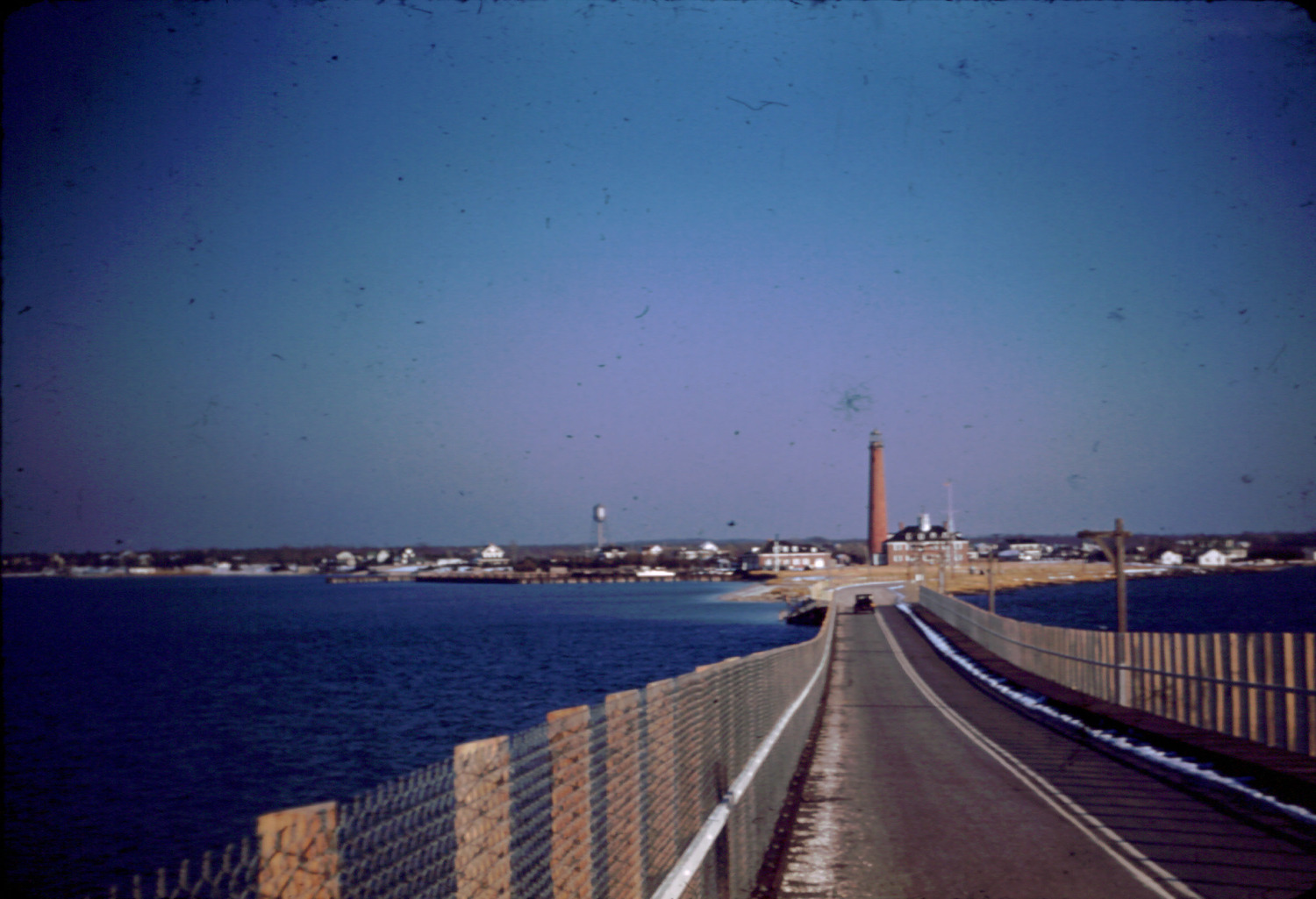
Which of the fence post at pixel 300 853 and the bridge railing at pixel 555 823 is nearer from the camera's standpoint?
the fence post at pixel 300 853

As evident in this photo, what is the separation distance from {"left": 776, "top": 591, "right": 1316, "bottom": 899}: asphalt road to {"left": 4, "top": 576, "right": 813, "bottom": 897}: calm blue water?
7.25m

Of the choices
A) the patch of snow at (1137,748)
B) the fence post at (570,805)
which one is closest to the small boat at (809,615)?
the patch of snow at (1137,748)

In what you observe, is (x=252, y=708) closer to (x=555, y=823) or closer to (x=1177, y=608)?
(x=555, y=823)

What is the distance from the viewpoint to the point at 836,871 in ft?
31.2

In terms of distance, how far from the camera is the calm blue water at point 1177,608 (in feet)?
295

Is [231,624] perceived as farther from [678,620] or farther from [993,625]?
[993,625]

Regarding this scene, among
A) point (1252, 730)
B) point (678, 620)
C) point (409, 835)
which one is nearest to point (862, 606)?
point (678, 620)

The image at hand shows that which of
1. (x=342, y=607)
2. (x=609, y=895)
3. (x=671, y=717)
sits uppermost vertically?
(x=671, y=717)

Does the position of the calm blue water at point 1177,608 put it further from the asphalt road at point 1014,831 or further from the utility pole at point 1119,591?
the asphalt road at point 1014,831

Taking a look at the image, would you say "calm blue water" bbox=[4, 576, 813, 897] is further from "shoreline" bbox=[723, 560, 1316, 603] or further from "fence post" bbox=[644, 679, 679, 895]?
"shoreline" bbox=[723, 560, 1316, 603]

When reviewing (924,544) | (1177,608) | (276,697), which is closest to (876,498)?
(924,544)

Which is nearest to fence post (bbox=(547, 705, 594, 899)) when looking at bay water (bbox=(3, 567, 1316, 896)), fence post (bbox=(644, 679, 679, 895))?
fence post (bbox=(644, 679, 679, 895))

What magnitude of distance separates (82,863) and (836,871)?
2632 cm

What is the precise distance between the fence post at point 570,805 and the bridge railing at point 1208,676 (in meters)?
12.9
